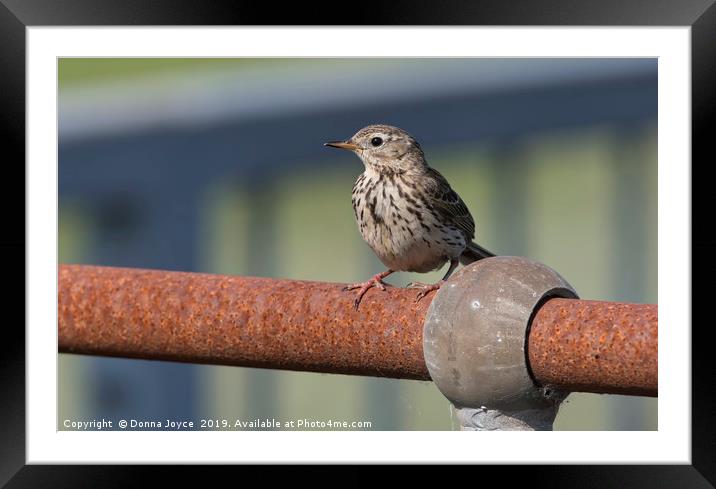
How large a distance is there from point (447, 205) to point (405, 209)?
1.22ft

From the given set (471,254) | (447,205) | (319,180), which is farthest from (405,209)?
(319,180)

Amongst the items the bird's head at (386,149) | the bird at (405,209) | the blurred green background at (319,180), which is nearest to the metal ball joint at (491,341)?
the bird at (405,209)

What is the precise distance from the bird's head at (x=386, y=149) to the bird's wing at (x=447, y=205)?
0.50 ft

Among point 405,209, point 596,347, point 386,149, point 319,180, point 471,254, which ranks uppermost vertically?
point 319,180

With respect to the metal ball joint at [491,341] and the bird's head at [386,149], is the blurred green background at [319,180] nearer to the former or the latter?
the bird's head at [386,149]

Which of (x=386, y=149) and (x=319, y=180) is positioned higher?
(x=319, y=180)

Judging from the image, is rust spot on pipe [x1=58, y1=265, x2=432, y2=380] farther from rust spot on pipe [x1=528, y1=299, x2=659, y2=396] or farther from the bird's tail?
the bird's tail

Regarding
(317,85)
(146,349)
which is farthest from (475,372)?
(317,85)

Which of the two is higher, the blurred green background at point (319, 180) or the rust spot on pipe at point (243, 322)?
the blurred green background at point (319, 180)

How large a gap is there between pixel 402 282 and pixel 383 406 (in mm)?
2677

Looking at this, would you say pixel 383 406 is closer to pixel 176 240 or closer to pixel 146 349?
pixel 176 240

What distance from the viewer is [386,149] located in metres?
9.07

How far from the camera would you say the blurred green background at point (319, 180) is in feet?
47.9

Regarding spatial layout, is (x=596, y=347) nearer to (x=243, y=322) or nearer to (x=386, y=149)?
(x=243, y=322)
